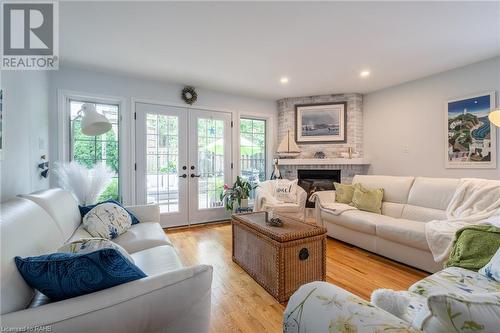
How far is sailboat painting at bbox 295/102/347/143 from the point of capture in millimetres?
4496

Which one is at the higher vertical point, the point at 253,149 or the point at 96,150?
the point at 253,149

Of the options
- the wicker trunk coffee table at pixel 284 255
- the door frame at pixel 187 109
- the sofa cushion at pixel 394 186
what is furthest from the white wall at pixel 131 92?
the wicker trunk coffee table at pixel 284 255

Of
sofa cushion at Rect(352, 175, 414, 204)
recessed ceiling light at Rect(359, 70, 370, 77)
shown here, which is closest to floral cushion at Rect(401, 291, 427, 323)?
sofa cushion at Rect(352, 175, 414, 204)

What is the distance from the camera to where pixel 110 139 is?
3.56 meters

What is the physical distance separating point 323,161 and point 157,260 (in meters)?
3.58

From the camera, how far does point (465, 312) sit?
22.3 inches

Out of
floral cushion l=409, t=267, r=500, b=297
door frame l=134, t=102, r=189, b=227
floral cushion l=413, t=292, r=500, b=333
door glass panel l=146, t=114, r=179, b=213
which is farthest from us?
door glass panel l=146, t=114, r=179, b=213

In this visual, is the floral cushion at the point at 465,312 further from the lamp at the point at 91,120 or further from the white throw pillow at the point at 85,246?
the lamp at the point at 91,120

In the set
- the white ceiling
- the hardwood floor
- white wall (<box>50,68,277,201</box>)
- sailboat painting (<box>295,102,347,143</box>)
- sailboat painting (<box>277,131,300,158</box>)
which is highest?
the white ceiling

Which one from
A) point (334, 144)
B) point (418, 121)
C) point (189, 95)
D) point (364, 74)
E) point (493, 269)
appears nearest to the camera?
point (493, 269)

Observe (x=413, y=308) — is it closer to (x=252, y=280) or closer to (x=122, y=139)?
(x=252, y=280)

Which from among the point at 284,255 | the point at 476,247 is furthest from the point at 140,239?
the point at 476,247

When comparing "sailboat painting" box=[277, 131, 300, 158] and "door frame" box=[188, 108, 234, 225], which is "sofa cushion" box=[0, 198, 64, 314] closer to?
"door frame" box=[188, 108, 234, 225]

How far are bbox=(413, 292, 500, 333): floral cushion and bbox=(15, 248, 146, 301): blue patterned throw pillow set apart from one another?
105 centimetres
